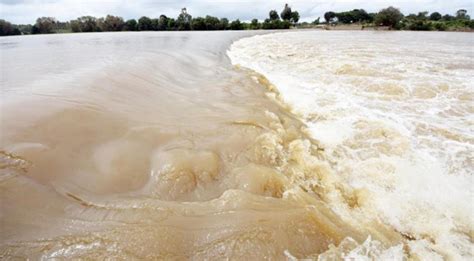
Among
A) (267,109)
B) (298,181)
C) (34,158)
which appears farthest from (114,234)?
(267,109)

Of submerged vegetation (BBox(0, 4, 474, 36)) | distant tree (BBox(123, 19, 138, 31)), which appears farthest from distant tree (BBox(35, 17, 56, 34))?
distant tree (BBox(123, 19, 138, 31))

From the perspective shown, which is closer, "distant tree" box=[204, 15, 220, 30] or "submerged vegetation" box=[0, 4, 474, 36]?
"submerged vegetation" box=[0, 4, 474, 36]

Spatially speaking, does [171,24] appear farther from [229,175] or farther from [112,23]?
[229,175]

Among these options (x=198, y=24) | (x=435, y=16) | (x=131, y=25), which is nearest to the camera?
(x=198, y=24)

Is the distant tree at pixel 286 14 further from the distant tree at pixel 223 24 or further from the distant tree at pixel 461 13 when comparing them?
the distant tree at pixel 461 13

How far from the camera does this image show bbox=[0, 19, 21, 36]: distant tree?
41.9 meters

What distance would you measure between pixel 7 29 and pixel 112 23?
19983 mm

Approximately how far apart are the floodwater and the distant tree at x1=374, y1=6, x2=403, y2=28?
52.7 m

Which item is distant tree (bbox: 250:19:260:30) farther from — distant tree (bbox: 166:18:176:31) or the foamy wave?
the foamy wave

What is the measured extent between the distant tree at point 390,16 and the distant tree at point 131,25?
52997 mm

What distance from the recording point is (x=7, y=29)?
43.4 metres

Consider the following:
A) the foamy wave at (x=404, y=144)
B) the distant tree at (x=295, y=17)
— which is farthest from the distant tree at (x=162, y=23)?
the foamy wave at (x=404, y=144)

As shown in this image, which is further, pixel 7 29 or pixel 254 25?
pixel 254 25

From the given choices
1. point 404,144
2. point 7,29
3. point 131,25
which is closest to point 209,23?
point 131,25
